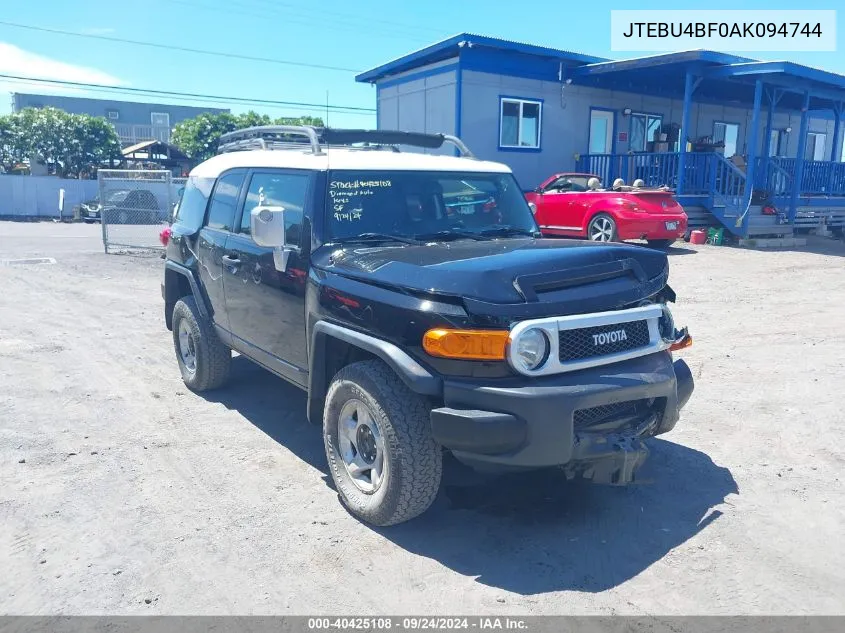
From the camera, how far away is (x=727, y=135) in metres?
22.8

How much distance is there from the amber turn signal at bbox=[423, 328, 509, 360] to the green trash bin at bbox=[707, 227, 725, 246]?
48.0 ft

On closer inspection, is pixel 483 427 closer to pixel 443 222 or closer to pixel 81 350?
pixel 443 222

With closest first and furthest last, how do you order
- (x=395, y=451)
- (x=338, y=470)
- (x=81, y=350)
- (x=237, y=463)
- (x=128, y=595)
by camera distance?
(x=128, y=595) < (x=395, y=451) < (x=338, y=470) < (x=237, y=463) < (x=81, y=350)

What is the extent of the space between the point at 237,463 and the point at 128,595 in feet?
4.71

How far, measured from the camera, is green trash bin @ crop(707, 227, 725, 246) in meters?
16.0

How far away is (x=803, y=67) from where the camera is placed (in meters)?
15.8

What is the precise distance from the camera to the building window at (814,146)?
2611 centimetres

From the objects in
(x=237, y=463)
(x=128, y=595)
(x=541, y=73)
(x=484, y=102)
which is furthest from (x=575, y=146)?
(x=128, y=595)

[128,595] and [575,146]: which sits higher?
[575,146]

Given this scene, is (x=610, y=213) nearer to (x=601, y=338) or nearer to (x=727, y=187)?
(x=727, y=187)

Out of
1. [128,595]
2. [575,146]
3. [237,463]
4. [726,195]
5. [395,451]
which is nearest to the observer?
[128,595]

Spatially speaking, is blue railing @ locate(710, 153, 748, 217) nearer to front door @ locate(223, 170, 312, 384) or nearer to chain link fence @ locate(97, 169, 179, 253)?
chain link fence @ locate(97, 169, 179, 253)

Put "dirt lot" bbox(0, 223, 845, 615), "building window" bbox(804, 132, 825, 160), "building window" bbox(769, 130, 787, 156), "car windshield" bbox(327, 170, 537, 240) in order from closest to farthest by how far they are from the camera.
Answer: "dirt lot" bbox(0, 223, 845, 615) → "car windshield" bbox(327, 170, 537, 240) → "building window" bbox(769, 130, 787, 156) → "building window" bbox(804, 132, 825, 160)

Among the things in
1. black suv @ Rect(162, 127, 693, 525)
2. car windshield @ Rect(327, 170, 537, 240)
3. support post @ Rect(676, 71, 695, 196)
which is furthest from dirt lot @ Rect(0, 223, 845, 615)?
support post @ Rect(676, 71, 695, 196)
